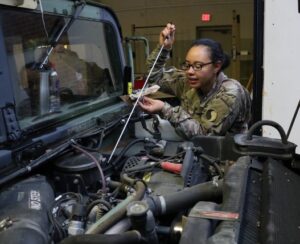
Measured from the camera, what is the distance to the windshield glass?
1.60m

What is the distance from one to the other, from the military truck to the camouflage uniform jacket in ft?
0.35

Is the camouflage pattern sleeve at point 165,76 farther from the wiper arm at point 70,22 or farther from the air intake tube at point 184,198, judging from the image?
the air intake tube at point 184,198

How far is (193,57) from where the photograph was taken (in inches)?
100.0

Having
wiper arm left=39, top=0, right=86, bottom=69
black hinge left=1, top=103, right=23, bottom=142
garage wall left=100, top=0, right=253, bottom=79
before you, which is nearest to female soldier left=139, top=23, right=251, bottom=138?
wiper arm left=39, top=0, right=86, bottom=69

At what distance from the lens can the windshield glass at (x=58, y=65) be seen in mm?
1596

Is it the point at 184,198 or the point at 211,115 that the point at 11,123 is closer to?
the point at 184,198

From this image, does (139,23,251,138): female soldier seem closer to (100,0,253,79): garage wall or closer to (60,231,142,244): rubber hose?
(60,231,142,244): rubber hose

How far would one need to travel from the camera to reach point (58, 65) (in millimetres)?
1927

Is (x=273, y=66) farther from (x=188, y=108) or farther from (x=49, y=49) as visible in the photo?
(x=49, y=49)

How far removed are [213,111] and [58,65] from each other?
101cm

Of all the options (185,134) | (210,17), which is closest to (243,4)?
(210,17)

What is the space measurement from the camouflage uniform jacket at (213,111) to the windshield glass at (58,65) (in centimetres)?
48

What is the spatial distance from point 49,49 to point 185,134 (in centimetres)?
92

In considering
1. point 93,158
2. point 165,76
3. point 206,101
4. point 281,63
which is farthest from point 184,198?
point 165,76
